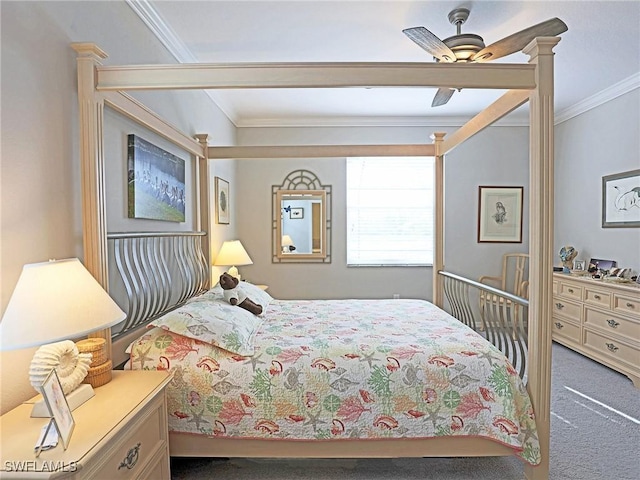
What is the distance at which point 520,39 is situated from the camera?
221 centimetres

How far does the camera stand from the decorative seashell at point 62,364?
1.35m

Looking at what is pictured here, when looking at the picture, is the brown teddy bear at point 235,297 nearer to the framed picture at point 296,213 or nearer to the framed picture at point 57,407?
the framed picture at point 57,407

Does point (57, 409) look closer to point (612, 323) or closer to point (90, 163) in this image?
point (90, 163)

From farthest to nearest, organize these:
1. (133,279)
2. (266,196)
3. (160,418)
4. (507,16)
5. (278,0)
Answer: (266,196) → (507,16) → (278,0) → (133,279) → (160,418)

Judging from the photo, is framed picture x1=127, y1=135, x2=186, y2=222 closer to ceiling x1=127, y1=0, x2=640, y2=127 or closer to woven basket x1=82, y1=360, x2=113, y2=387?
ceiling x1=127, y1=0, x2=640, y2=127

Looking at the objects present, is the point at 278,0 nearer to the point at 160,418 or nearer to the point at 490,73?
the point at 490,73

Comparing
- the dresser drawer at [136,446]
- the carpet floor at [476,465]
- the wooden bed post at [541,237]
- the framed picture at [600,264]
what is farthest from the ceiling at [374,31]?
the carpet floor at [476,465]

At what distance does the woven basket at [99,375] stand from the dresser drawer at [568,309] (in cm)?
406

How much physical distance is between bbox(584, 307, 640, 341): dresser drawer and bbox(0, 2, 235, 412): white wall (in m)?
3.90

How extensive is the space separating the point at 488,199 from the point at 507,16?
9.35 feet

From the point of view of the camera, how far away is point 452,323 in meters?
2.54

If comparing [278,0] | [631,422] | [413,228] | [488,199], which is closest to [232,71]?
[278,0]

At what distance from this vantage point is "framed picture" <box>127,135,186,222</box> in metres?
2.41

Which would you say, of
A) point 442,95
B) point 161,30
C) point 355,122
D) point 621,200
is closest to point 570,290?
point 621,200
